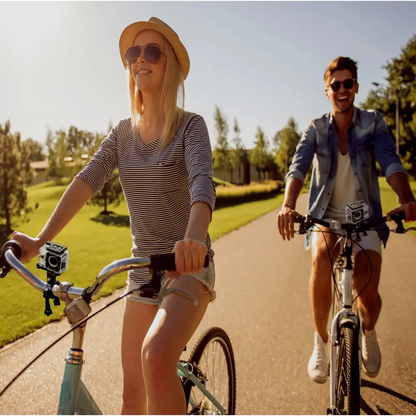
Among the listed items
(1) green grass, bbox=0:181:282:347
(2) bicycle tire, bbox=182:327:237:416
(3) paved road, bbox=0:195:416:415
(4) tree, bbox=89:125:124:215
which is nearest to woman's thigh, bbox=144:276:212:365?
(2) bicycle tire, bbox=182:327:237:416

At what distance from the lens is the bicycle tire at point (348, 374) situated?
2.71 meters

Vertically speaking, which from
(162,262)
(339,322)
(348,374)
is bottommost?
(348,374)

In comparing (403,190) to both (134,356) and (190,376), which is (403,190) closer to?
(190,376)

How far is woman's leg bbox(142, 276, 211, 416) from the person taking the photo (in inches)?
65.1

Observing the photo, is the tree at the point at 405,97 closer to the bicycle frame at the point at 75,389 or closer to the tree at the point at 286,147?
the tree at the point at 286,147

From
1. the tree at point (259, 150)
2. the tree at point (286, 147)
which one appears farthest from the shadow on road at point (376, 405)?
the tree at point (286, 147)

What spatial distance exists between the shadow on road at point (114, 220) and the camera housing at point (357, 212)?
16.3m

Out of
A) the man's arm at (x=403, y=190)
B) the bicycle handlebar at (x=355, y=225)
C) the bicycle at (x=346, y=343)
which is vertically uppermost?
the man's arm at (x=403, y=190)

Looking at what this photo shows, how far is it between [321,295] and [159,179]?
1875 millimetres

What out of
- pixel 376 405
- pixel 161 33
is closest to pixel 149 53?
pixel 161 33

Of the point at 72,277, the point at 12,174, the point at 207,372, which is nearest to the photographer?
the point at 207,372

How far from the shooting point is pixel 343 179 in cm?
354

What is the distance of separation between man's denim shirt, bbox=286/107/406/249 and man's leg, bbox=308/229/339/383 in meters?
0.26

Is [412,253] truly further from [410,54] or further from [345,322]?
[410,54]
